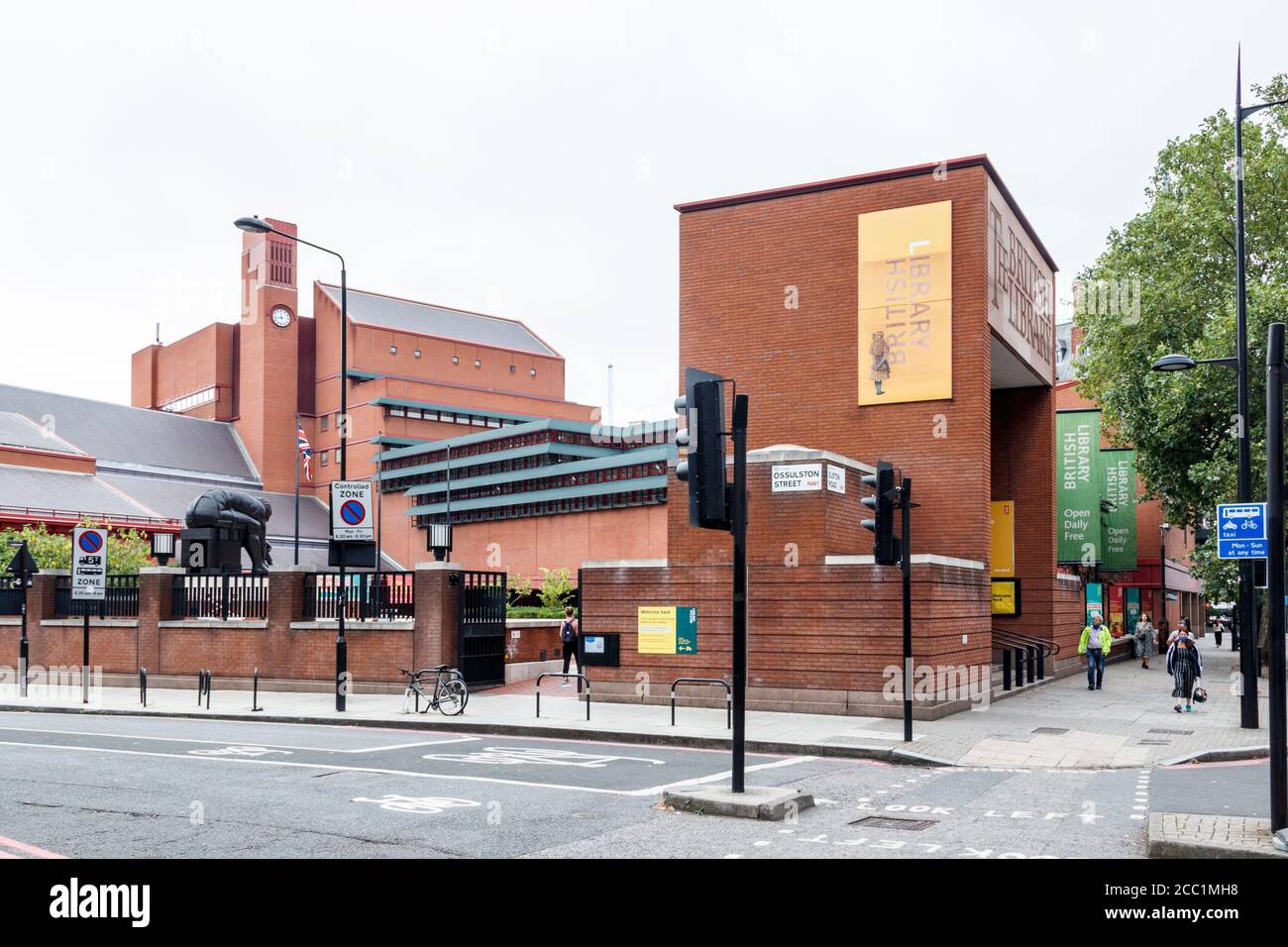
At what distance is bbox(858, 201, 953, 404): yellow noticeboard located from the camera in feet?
85.9

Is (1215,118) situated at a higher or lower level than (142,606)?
higher

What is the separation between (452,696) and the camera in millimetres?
21547

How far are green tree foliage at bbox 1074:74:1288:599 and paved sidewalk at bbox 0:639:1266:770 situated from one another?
1023cm

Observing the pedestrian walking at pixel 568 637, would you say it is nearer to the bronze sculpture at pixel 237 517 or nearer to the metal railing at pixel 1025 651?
the bronze sculpture at pixel 237 517

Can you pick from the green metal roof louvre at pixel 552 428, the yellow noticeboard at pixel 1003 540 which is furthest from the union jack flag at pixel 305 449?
the yellow noticeboard at pixel 1003 540

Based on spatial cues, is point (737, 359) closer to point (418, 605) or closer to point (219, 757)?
point (418, 605)

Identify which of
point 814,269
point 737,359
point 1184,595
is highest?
point 814,269

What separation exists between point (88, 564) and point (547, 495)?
41415 millimetres

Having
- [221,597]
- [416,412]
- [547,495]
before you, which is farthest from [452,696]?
[416,412]

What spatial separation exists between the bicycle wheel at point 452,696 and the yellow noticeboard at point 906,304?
12.0m

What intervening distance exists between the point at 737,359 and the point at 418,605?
33.4ft
